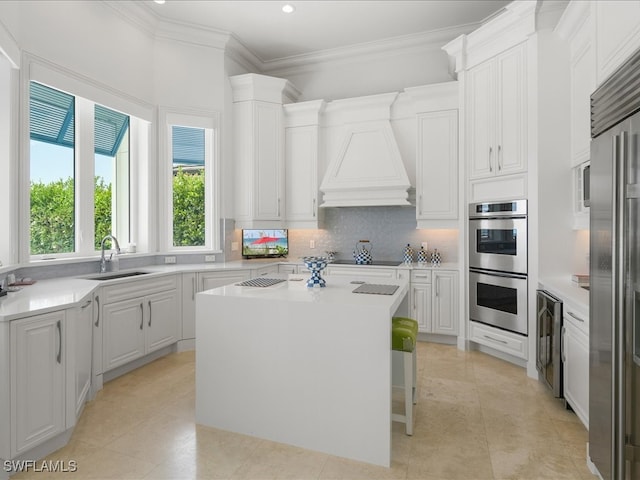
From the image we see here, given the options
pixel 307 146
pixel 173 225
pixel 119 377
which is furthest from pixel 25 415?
pixel 307 146

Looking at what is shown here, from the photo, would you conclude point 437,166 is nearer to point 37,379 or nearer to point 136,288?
point 136,288

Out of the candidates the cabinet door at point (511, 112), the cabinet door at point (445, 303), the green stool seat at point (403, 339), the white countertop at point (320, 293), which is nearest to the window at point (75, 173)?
the white countertop at point (320, 293)

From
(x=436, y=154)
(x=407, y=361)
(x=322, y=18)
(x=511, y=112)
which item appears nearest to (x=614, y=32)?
(x=511, y=112)

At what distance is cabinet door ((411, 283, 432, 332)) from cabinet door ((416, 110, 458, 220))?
0.80 meters

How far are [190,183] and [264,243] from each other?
1.28 metres

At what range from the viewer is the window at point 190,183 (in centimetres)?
442

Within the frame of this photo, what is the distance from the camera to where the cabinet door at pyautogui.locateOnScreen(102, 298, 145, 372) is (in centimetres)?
312

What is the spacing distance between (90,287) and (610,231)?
3188 mm

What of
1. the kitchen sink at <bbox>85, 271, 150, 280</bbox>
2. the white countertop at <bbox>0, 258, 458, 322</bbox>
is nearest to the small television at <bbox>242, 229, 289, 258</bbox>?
the white countertop at <bbox>0, 258, 458, 322</bbox>

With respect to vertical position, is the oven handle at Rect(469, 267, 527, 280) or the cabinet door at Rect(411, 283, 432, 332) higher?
the oven handle at Rect(469, 267, 527, 280)

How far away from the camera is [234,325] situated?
2.39m

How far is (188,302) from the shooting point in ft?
13.1

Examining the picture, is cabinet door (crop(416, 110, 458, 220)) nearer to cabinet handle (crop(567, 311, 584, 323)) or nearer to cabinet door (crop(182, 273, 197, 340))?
cabinet handle (crop(567, 311, 584, 323))

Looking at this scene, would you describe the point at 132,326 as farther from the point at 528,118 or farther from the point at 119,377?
the point at 528,118
